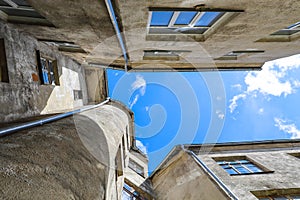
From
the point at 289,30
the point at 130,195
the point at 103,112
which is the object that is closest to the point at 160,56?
the point at 103,112

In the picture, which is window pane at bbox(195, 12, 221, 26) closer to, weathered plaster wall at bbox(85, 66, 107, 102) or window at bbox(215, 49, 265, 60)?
window at bbox(215, 49, 265, 60)

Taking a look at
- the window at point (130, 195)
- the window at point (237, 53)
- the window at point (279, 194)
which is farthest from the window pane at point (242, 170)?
the window at point (237, 53)

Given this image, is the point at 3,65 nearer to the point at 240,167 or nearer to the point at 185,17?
the point at 185,17

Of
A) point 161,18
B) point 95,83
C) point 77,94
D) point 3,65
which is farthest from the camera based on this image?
point 95,83

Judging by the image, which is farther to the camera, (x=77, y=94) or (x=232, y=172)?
(x=77, y=94)

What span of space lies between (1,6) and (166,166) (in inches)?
287

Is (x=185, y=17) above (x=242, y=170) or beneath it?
above

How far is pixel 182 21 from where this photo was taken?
541cm

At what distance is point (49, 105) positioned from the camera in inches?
288

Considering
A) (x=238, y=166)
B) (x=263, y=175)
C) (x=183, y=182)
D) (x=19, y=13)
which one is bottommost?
(x=183, y=182)

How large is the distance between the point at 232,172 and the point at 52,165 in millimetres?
5733

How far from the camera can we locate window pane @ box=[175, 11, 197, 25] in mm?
4901

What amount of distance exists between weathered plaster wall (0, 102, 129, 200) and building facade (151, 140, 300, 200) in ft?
11.3

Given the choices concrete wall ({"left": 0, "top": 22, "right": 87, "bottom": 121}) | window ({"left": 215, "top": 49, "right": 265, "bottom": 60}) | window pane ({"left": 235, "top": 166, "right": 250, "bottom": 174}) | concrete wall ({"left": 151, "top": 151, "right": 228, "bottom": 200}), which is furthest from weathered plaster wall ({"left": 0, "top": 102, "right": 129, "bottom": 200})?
window ({"left": 215, "top": 49, "right": 265, "bottom": 60})
